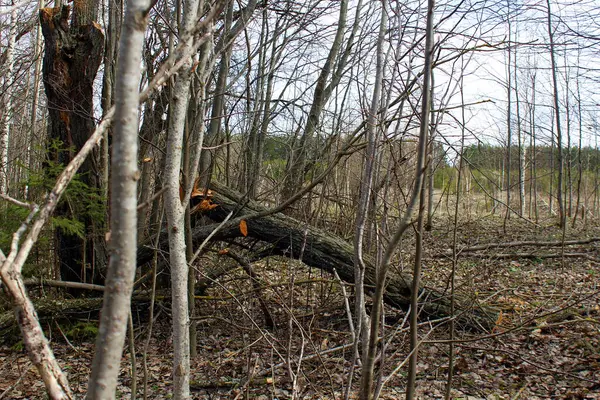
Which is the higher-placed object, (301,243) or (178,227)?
(178,227)

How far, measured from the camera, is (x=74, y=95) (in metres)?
5.56

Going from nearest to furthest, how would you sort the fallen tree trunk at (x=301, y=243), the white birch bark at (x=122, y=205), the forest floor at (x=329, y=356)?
the white birch bark at (x=122, y=205)
the forest floor at (x=329, y=356)
the fallen tree trunk at (x=301, y=243)

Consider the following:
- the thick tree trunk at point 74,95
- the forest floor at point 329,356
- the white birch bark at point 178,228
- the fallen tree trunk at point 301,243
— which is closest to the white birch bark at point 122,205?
the white birch bark at point 178,228

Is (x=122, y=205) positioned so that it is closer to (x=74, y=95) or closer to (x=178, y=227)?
(x=178, y=227)

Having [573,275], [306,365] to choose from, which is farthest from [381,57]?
[573,275]

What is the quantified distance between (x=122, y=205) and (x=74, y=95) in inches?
209

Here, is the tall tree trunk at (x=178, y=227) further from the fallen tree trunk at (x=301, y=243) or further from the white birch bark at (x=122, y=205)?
the fallen tree trunk at (x=301, y=243)

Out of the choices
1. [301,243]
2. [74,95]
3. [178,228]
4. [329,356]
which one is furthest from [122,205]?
[74,95]

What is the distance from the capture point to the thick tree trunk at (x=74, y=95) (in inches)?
214

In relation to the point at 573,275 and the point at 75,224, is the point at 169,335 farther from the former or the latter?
the point at 573,275

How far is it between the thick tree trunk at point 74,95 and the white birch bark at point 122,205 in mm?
4729

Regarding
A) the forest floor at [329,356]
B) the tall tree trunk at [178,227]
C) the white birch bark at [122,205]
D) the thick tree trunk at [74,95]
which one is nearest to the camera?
the white birch bark at [122,205]

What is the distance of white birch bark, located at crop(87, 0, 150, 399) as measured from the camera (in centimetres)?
94

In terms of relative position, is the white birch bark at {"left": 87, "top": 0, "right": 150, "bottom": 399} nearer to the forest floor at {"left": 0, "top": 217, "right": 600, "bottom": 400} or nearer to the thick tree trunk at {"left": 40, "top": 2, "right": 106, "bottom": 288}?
the forest floor at {"left": 0, "top": 217, "right": 600, "bottom": 400}
